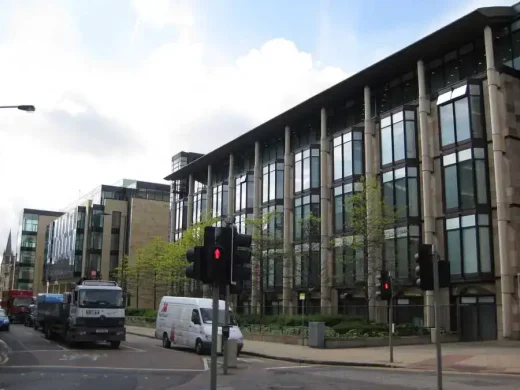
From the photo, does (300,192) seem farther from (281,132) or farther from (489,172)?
(489,172)

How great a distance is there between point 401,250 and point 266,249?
34.7 ft

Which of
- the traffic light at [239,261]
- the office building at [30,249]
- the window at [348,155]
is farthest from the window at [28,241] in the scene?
the traffic light at [239,261]

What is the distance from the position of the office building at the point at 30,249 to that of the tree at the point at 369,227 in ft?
323

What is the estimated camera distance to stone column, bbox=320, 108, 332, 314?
140 feet

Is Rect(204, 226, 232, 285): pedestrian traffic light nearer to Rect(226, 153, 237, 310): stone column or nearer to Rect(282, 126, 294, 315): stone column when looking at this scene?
Rect(282, 126, 294, 315): stone column

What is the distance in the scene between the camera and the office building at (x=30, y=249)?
122250 mm

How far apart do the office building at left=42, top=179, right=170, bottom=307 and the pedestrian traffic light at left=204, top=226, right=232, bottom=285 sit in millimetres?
77998

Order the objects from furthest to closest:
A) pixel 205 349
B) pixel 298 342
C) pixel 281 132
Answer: pixel 281 132
pixel 298 342
pixel 205 349

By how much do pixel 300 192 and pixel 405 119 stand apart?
1317 cm

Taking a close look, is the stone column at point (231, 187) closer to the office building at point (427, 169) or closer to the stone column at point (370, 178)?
the office building at point (427, 169)

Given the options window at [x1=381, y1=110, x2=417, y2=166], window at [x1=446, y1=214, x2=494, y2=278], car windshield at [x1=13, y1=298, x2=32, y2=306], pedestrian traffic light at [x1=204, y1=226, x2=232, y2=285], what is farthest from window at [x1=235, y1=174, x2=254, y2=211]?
pedestrian traffic light at [x1=204, y1=226, x2=232, y2=285]

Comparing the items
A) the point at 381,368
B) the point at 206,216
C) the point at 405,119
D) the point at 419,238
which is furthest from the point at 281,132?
the point at 381,368

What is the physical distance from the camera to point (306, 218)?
43.1 meters

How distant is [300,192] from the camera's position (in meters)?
48.7
